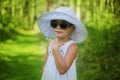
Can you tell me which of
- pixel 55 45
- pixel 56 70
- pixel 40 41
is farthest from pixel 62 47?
pixel 40 41

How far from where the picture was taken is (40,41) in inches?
201

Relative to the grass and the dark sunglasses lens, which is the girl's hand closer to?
the dark sunglasses lens

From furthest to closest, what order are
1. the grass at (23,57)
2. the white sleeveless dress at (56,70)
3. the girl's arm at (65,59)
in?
1. the grass at (23,57)
2. the white sleeveless dress at (56,70)
3. the girl's arm at (65,59)

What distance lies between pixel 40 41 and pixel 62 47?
200 cm

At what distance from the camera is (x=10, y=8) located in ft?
16.6

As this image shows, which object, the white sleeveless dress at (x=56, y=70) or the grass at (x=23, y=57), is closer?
the white sleeveless dress at (x=56, y=70)

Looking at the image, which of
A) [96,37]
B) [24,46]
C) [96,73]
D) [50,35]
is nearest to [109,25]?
[96,37]

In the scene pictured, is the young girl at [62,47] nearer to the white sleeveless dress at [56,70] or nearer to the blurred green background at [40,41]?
the white sleeveless dress at [56,70]

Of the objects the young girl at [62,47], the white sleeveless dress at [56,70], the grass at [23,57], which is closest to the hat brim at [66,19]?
the young girl at [62,47]

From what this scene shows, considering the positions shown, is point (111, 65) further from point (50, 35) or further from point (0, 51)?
point (50, 35)

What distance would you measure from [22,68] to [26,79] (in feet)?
0.49

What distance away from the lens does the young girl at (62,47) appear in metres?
3.06

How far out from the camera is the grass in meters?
5.00

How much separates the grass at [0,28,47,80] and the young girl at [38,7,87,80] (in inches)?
70.8
